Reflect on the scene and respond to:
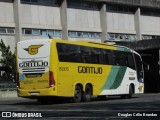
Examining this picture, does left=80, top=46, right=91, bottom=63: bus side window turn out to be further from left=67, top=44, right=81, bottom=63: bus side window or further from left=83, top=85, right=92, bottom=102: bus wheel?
left=83, top=85, right=92, bottom=102: bus wheel

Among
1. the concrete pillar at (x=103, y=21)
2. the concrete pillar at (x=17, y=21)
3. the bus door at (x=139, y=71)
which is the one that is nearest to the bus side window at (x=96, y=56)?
the bus door at (x=139, y=71)

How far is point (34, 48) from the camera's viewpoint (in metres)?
24.1

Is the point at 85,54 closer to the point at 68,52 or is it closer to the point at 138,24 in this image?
the point at 68,52

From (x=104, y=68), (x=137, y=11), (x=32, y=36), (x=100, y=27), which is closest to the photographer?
(x=104, y=68)

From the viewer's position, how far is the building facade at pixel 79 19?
53469 millimetres

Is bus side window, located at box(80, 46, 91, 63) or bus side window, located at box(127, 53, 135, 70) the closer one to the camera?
bus side window, located at box(80, 46, 91, 63)

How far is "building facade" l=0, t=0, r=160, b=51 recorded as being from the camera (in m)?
53.5

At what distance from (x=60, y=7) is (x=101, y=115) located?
159 feet

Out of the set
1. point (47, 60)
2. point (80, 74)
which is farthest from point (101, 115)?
point (80, 74)

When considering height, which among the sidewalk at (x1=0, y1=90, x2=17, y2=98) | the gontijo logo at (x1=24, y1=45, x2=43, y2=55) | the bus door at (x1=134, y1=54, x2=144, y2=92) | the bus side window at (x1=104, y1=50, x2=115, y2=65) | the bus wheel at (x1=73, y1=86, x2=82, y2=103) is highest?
the gontijo logo at (x1=24, y1=45, x2=43, y2=55)

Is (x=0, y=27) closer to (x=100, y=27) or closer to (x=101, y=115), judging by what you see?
(x=100, y=27)

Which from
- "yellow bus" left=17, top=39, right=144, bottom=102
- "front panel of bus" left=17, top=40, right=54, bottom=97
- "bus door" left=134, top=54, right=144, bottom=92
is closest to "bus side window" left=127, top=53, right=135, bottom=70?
"bus door" left=134, top=54, right=144, bottom=92

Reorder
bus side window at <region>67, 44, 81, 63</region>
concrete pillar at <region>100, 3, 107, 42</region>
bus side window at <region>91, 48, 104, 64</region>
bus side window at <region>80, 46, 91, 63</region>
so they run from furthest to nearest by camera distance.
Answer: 1. concrete pillar at <region>100, 3, 107, 42</region>
2. bus side window at <region>91, 48, 104, 64</region>
3. bus side window at <region>80, 46, 91, 63</region>
4. bus side window at <region>67, 44, 81, 63</region>

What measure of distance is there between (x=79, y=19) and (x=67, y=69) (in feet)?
123
